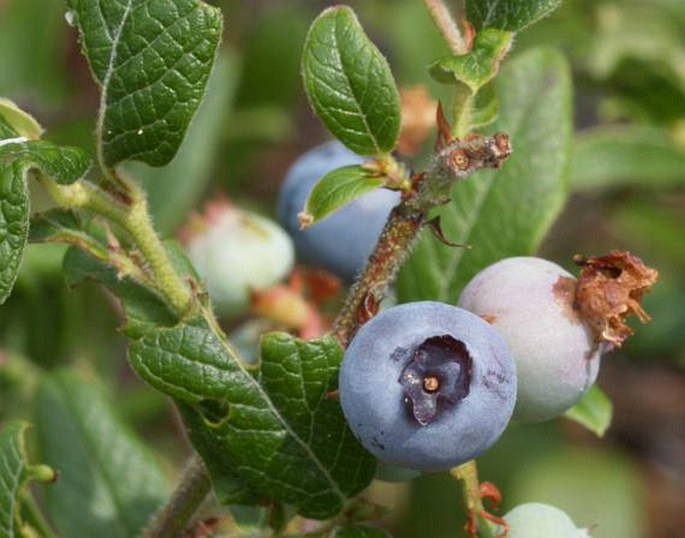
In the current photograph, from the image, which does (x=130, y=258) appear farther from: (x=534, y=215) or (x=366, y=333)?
(x=534, y=215)

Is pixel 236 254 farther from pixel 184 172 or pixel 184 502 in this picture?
pixel 184 172

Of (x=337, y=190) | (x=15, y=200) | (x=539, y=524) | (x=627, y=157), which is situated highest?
(x=15, y=200)

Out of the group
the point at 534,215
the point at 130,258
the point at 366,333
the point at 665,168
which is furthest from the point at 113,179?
the point at 665,168

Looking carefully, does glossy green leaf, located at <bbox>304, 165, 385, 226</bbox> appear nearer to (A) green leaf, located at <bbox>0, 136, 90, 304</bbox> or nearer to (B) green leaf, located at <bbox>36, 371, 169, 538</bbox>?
(A) green leaf, located at <bbox>0, 136, 90, 304</bbox>

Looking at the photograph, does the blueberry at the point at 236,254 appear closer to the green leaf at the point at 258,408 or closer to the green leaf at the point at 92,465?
the green leaf at the point at 92,465

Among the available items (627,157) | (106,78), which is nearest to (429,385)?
(106,78)

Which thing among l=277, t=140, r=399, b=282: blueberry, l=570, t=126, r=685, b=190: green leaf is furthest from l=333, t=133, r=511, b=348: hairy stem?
l=570, t=126, r=685, b=190: green leaf

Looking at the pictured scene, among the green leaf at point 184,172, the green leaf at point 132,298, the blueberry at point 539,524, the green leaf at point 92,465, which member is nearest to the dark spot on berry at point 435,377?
the blueberry at point 539,524
